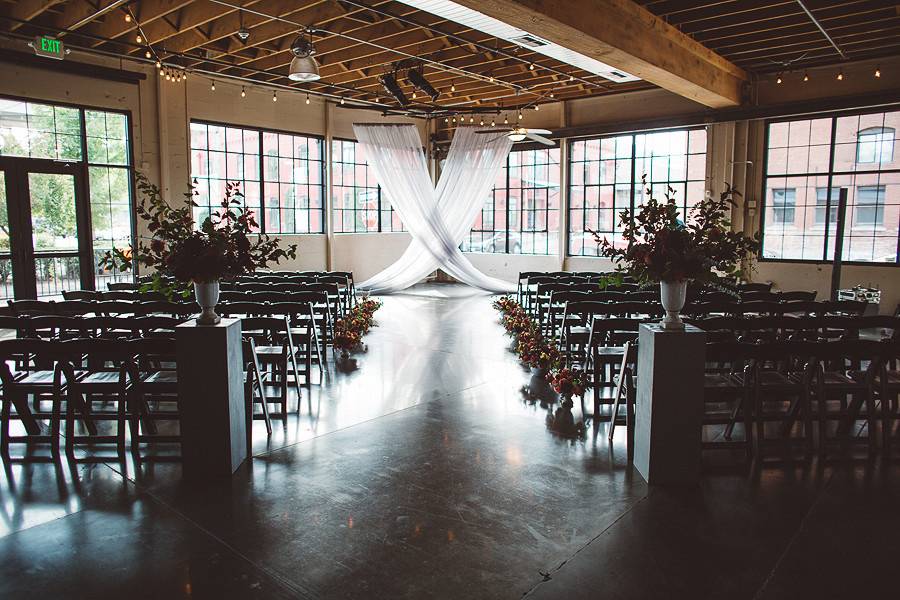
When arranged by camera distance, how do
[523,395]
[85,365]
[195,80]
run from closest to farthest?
[523,395]
[85,365]
[195,80]

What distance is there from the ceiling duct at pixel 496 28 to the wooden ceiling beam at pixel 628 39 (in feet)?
0.80

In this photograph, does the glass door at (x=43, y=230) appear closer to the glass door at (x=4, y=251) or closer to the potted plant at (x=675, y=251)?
the glass door at (x=4, y=251)

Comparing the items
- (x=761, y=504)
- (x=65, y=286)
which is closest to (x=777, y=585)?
(x=761, y=504)

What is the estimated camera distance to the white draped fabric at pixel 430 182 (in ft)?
40.0

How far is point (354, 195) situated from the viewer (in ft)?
45.5

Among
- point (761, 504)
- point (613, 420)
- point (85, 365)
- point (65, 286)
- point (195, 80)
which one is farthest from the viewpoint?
point (195, 80)

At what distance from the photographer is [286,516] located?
3.15 m

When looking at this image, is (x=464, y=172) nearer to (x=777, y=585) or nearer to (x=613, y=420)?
(x=613, y=420)

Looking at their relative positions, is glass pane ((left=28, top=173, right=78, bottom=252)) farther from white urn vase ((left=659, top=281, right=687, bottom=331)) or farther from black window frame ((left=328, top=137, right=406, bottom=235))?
white urn vase ((left=659, top=281, right=687, bottom=331))

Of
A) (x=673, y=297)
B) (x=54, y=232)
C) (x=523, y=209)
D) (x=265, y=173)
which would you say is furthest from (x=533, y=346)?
(x=523, y=209)

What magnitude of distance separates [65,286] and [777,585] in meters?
9.96

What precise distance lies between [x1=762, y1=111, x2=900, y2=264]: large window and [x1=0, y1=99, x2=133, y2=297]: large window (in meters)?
10.8

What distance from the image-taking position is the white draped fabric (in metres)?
12.2

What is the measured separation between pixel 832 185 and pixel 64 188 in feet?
39.1
